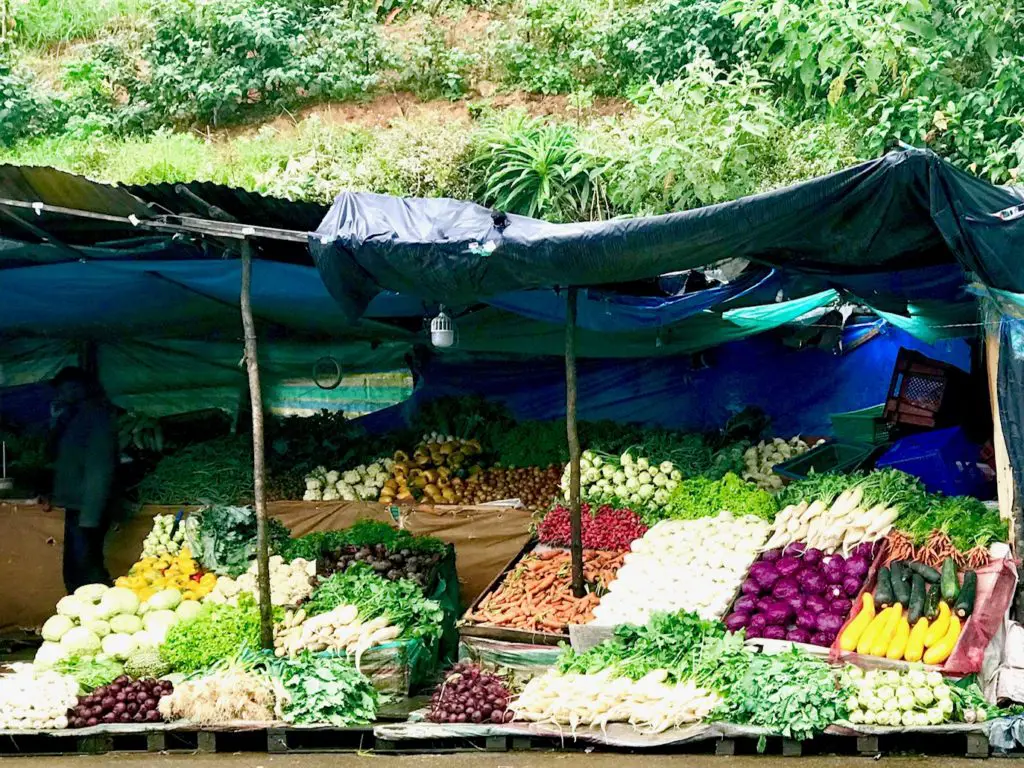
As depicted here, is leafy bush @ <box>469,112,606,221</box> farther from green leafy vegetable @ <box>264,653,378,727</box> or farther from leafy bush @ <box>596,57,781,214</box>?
green leafy vegetable @ <box>264,653,378,727</box>

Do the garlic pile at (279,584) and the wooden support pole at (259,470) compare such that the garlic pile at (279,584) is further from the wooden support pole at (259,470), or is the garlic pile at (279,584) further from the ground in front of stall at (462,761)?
the ground in front of stall at (462,761)

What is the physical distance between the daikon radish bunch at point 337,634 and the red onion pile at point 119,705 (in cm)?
80

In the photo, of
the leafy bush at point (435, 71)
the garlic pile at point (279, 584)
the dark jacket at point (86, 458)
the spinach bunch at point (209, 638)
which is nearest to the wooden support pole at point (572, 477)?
the garlic pile at point (279, 584)

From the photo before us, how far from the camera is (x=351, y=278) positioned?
7.02 meters

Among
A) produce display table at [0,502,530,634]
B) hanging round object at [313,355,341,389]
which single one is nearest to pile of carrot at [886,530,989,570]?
produce display table at [0,502,530,634]

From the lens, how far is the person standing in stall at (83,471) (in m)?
9.77

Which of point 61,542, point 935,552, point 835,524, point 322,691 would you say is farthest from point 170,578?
point 935,552

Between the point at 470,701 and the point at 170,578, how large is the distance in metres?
2.95

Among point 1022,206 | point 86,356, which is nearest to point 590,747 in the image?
point 1022,206

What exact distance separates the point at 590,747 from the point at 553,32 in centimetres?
1284

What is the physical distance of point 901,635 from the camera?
658cm

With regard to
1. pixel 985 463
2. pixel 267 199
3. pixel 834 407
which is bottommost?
pixel 985 463

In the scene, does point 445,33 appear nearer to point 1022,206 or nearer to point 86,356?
point 86,356

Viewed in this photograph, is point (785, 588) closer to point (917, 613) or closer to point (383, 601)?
point (917, 613)
